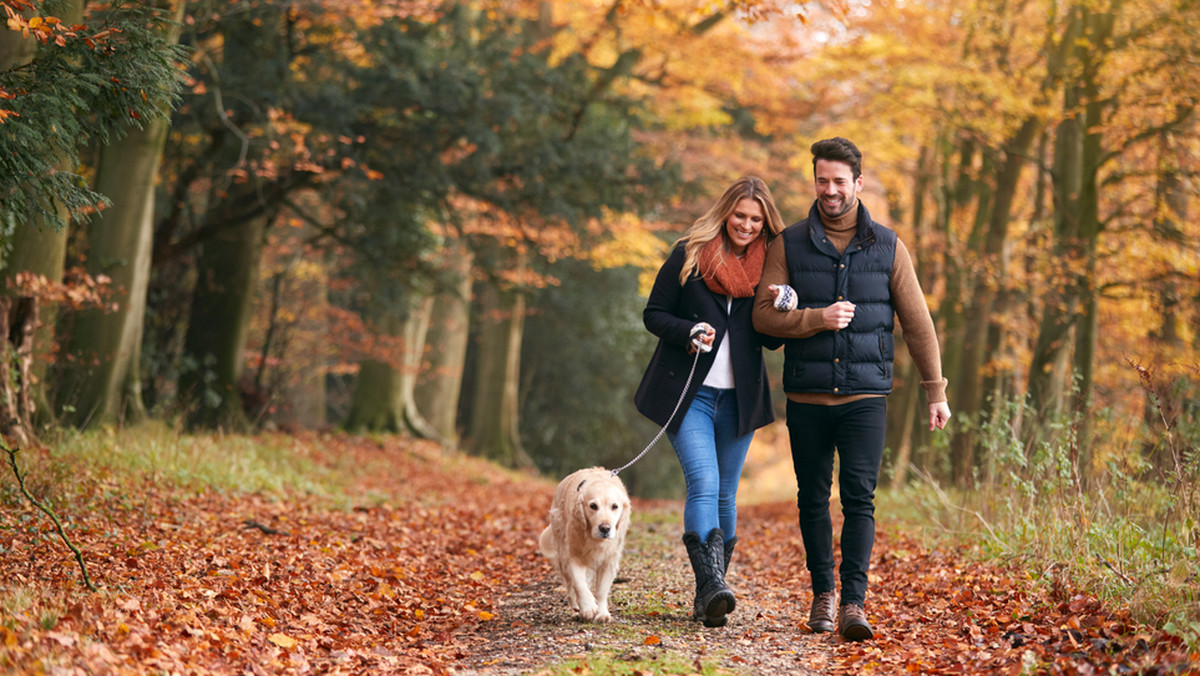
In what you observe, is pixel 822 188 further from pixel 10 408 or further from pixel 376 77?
pixel 376 77

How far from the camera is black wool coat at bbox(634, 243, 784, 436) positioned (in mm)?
4723

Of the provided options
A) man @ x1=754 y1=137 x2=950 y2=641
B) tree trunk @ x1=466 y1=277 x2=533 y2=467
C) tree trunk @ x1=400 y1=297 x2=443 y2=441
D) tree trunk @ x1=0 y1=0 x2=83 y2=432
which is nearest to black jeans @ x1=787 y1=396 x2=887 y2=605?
man @ x1=754 y1=137 x2=950 y2=641

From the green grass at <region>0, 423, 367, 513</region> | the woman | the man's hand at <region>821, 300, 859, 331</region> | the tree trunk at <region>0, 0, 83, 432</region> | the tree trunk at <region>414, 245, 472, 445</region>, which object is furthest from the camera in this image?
the tree trunk at <region>414, 245, 472, 445</region>

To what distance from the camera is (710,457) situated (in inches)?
186

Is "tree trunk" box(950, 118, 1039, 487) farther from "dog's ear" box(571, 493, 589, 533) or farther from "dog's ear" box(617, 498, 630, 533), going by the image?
"dog's ear" box(571, 493, 589, 533)

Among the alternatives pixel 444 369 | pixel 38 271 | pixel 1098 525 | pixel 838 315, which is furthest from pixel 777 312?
pixel 444 369

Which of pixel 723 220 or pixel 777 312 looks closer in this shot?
pixel 777 312

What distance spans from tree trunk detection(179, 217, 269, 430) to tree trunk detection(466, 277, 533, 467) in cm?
618

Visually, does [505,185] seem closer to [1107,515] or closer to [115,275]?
[115,275]

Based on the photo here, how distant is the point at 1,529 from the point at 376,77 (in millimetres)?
7978

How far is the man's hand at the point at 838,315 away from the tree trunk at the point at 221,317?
10814 mm

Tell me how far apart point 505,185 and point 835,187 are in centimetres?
921

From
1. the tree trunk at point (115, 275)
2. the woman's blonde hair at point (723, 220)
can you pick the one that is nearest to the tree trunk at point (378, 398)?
Answer: the tree trunk at point (115, 275)

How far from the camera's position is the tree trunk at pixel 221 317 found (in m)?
13.3
